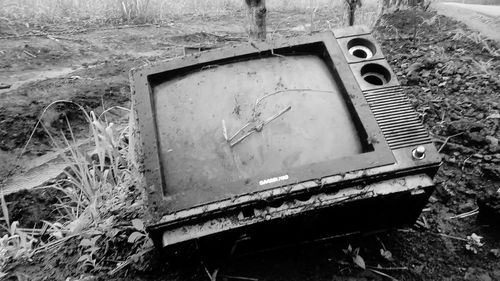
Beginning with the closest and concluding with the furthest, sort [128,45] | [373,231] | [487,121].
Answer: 1. [373,231]
2. [487,121]
3. [128,45]

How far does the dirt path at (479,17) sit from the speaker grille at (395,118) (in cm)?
173

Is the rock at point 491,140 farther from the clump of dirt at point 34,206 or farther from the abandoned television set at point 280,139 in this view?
the clump of dirt at point 34,206

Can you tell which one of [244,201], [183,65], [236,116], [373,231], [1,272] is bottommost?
[1,272]

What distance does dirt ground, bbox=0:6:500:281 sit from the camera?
134 cm

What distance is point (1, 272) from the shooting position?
1.54m

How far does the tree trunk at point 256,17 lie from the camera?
2424mm

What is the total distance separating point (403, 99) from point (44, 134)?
217 cm

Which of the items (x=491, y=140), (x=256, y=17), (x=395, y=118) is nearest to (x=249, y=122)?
(x=395, y=118)

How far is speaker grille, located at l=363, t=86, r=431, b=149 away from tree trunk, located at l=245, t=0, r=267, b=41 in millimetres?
1313

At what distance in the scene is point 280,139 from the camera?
1.30 m

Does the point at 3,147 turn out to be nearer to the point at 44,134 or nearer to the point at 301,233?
the point at 44,134

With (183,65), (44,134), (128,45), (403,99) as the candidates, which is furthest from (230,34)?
(403,99)

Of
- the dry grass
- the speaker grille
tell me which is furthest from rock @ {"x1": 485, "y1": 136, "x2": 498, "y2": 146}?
the dry grass

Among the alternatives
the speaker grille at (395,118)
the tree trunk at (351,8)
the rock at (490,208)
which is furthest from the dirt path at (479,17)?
the speaker grille at (395,118)
